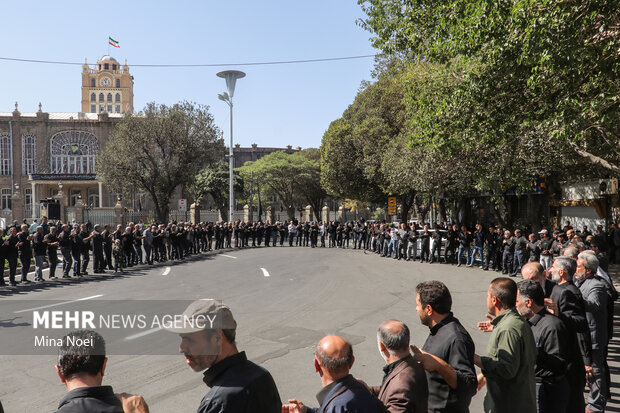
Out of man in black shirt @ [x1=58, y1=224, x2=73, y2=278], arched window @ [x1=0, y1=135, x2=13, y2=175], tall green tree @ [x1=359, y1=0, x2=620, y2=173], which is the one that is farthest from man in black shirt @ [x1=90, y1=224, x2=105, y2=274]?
arched window @ [x1=0, y1=135, x2=13, y2=175]

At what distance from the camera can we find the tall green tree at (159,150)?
35250 millimetres

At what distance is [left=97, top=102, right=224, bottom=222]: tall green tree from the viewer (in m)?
35.2

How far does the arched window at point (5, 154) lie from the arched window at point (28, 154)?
5.73 ft

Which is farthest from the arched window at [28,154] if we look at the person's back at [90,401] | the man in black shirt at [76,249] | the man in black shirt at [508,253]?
the person's back at [90,401]

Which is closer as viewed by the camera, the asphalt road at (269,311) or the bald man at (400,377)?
the bald man at (400,377)

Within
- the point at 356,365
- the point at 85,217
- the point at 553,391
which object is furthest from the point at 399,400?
the point at 85,217

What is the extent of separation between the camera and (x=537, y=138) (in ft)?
47.5

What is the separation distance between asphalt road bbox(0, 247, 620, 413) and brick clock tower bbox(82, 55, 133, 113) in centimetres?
10517

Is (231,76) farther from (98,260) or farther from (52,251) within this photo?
(52,251)

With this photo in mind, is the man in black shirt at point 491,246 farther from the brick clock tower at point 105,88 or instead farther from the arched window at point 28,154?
the brick clock tower at point 105,88

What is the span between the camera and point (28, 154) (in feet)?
202

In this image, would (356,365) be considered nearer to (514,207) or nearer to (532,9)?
(532,9)

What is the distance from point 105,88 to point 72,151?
55910 millimetres

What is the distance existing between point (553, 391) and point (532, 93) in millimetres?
8604
